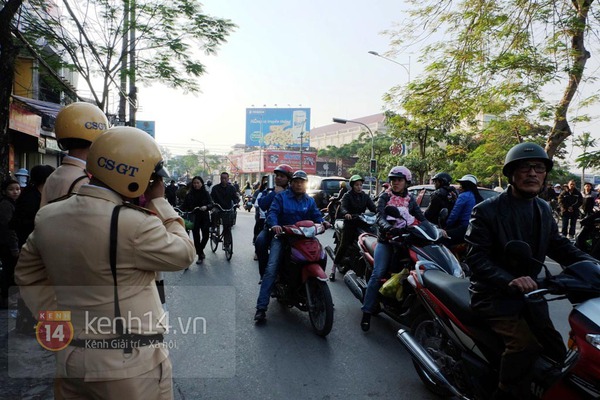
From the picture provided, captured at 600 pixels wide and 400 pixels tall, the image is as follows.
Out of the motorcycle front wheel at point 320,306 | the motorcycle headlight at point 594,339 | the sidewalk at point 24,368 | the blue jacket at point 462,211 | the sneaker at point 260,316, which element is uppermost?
the blue jacket at point 462,211

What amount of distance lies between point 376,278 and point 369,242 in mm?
838

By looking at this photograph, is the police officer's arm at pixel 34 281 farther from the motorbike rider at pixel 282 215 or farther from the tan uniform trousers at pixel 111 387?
the motorbike rider at pixel 282 215

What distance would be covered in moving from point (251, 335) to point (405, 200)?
250 cm

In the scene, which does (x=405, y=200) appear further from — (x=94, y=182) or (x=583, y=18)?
(x=583, y=18)

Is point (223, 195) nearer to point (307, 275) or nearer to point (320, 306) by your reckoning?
point (307, 275)

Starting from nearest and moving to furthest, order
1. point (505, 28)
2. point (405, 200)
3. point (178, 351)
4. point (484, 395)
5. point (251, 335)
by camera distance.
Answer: point (484, 395) → point (178, 351) → point (251, 335) → point (405, 200) → point (505, 28)

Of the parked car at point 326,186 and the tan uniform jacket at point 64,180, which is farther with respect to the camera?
the parked car at point 326,186

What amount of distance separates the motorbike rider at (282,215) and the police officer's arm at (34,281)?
126 inches

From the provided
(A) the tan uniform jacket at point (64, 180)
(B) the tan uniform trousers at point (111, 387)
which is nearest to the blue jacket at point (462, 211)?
(A) the tan uniform jacket at point (64, 180)

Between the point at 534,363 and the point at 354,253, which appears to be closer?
the point at 534,363

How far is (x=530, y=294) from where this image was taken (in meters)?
2.19

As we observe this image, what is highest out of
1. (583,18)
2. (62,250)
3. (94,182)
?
(583,18)

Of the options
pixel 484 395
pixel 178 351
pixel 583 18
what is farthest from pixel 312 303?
pixel 583 18

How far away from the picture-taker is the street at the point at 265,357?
3.32 meters
